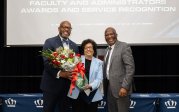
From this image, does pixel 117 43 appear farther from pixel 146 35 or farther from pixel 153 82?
pixel 153 82

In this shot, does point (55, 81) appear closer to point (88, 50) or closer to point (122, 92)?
point (88, 50)

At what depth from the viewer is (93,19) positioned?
5.07 meters

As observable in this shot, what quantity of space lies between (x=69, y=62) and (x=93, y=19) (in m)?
1.79

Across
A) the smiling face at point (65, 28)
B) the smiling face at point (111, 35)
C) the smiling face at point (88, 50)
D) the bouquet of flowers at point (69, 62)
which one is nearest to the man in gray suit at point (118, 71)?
the smiling face at point (111, 35)

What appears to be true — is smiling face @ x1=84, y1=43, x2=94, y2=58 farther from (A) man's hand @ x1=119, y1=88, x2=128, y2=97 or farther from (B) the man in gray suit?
(A) man's hand @ x1=119, y1=88, x2=128, y2=97

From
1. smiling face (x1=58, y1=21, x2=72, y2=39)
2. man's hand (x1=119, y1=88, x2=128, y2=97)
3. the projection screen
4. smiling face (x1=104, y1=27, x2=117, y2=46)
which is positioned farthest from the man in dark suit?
the projection screen

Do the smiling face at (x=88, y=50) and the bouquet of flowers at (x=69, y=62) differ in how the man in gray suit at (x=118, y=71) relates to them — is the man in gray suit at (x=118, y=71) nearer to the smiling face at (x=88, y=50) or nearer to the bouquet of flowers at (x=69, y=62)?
the smiling face at (x=88, y=50)

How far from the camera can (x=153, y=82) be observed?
211 inches

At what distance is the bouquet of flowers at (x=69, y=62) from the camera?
A: 133 inches

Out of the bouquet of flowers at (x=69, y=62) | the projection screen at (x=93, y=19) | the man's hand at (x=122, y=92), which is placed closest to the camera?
the bouquet of flowers at (x=69, y=62)

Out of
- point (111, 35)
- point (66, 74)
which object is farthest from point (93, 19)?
point (66, 74)

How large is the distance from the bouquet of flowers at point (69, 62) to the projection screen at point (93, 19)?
1573 mm

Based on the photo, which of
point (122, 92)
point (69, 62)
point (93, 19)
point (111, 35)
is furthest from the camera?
point (93, 19)

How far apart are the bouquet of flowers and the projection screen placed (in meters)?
1.57
